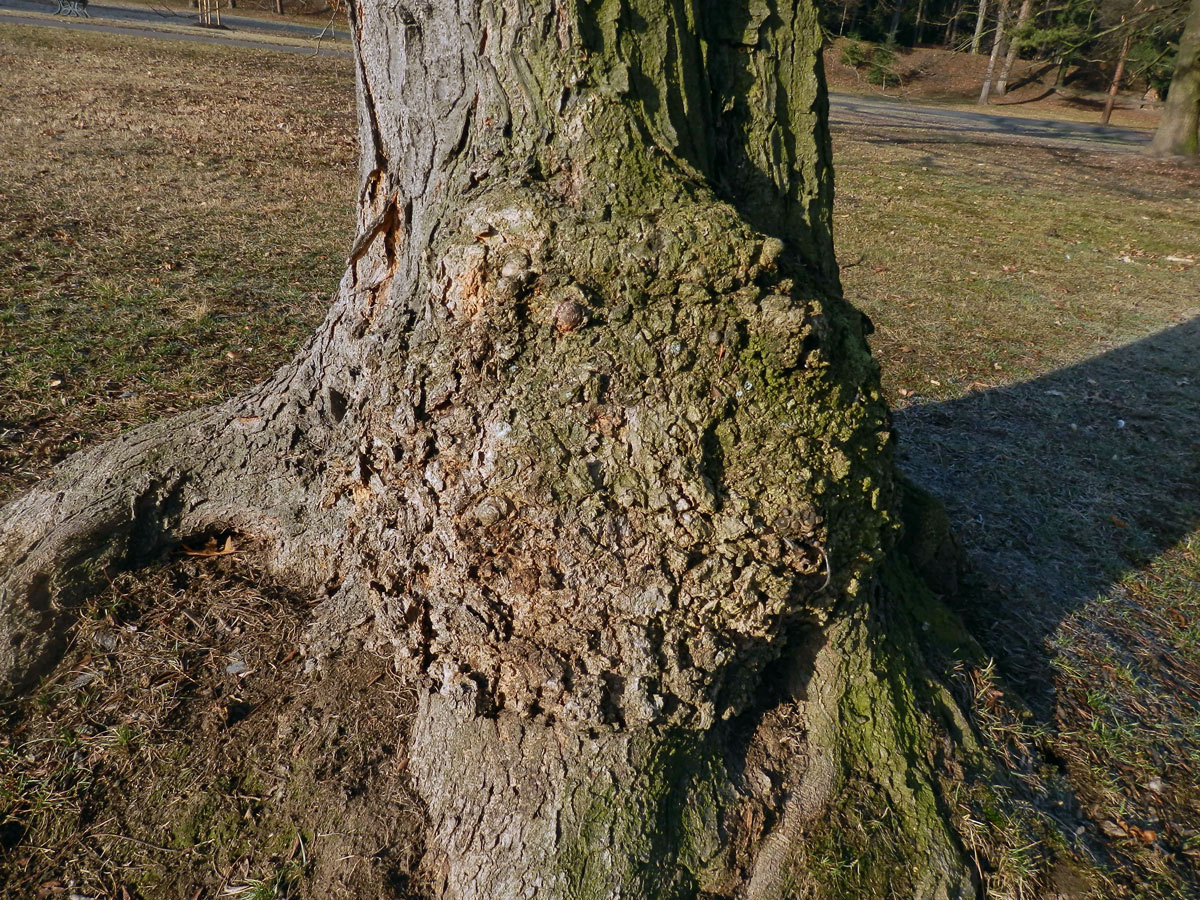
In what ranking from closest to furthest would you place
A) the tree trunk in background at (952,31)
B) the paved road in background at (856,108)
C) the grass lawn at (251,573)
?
the grass lawn at (251,573), the tree trunk in background at (952,31), the paved road in background at (856,108)

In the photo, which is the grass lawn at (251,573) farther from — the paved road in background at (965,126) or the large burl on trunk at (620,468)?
the paved road in background at (965,126)

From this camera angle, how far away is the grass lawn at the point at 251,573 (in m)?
2.15

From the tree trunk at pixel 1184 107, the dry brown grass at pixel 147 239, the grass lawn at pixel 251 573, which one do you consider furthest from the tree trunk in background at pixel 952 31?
the dry brown grass at pixel 147 239

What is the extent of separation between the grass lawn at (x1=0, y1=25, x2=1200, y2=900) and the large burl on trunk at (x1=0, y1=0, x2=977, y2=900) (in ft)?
1.13

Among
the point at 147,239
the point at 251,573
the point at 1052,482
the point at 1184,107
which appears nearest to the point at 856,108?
the point at 1184,107

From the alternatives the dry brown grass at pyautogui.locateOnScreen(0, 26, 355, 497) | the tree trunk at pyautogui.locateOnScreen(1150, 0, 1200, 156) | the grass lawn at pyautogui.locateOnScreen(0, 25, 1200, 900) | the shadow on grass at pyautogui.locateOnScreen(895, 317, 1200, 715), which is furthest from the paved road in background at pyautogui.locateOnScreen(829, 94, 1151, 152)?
the shadow on grass at pyautogui.locateOnScreen(895, 317, 1200, 715)

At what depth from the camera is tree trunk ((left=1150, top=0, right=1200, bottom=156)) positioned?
18562mm

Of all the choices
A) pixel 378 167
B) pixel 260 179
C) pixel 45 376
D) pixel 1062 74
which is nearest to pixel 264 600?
pixel 378 167

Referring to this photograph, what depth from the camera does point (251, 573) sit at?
2.75m

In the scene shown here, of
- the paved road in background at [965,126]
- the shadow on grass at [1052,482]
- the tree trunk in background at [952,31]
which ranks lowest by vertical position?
the shadow on grass at [1052,482]

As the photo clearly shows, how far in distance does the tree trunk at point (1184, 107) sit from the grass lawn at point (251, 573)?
10980mm

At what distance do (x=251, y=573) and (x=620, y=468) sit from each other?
5.20 ft

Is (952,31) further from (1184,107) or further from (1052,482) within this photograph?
(1052,482)

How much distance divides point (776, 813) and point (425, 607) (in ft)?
A: 3.92
